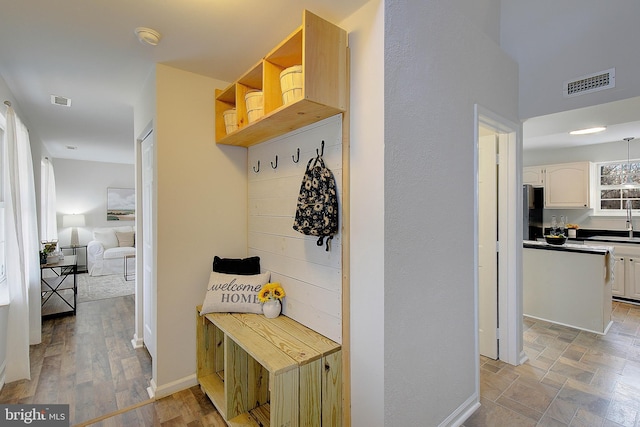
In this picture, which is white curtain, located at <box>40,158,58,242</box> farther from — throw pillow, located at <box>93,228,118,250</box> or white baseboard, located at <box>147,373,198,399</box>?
white baseboard, located at <box>147,373,198,399</box>

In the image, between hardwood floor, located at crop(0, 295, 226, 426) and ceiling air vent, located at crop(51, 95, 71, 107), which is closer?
hardwood floor, located at crop(0, 295, 226, 426)

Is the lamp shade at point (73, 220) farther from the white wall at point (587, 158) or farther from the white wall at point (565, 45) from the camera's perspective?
the white wall at point (587, 158)

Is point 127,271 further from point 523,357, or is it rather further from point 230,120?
point 523,357

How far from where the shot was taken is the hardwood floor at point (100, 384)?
1.92m

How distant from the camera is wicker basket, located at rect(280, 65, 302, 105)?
57.1 inches

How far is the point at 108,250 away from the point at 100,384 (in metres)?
4.55

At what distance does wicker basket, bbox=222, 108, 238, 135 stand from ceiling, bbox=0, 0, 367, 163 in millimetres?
325

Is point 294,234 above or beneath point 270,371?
above

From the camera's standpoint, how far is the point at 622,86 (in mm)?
2145

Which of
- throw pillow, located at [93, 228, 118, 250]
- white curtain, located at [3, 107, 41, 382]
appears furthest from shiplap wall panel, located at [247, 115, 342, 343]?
throw pillow, located at [93, 228, 118, 250]

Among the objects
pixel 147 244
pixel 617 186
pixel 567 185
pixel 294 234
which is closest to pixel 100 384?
pixel 147 244

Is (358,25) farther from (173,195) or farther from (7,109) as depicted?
(7,109)

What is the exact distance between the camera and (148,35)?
5.70ft

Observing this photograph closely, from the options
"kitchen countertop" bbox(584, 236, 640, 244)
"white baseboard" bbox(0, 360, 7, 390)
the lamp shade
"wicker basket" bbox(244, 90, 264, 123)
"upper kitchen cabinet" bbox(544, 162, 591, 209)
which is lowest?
"white baseboard" bbox(0, 360, 7, 390)
